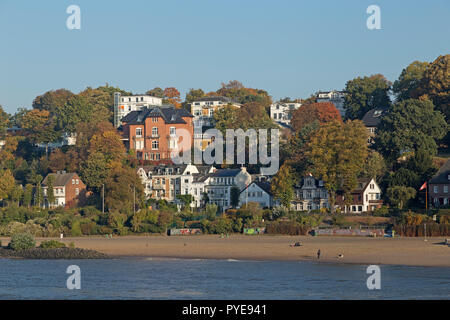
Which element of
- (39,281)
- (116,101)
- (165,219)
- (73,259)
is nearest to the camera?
(39,281)

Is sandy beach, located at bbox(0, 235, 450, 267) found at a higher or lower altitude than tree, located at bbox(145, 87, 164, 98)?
lower

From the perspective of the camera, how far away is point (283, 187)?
90.9m

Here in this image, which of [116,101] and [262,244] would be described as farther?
[116,101]

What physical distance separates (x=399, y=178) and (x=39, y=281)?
1851 inches

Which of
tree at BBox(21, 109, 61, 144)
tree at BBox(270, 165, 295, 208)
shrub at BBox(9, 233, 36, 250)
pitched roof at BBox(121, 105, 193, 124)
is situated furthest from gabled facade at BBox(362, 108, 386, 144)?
shrub at BBox(9, 233, 36, 250)

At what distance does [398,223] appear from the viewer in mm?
77938

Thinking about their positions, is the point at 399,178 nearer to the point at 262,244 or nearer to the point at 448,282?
the point at 262,244

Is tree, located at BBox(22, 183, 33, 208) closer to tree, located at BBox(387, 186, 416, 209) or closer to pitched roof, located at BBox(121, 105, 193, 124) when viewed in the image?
pitched roof, located at BBox(121, 105, 193, 124)

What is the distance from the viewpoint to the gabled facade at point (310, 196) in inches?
3686

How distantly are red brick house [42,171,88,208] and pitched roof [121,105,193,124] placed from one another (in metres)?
20.1

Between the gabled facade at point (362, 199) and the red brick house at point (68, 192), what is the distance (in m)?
35.0

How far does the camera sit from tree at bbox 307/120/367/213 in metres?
88.1
